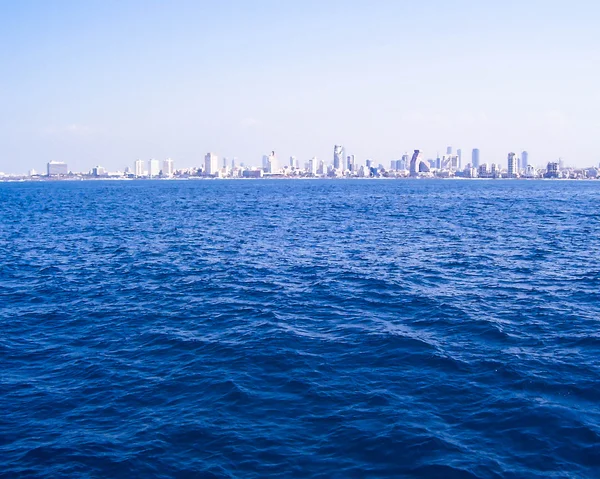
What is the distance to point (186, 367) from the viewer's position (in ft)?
77.7

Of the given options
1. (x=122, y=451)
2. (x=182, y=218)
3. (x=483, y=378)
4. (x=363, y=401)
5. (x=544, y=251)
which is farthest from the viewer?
(x=182, y=218)

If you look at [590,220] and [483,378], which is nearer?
[483,378]

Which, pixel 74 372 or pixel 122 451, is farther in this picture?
pixel 74 372

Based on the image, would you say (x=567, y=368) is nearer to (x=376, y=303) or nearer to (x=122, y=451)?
(x=376, y=303)

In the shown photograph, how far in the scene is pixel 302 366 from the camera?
23578 millimetres

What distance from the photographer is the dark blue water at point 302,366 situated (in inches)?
658

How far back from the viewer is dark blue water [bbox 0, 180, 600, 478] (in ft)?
54.8

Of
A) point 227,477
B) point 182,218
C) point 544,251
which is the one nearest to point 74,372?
point 227,477

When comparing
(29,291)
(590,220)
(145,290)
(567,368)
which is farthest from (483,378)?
(590,220)

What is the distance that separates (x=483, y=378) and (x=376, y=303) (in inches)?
459

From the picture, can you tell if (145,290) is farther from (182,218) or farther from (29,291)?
(182,218)

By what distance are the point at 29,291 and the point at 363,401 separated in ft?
89.2

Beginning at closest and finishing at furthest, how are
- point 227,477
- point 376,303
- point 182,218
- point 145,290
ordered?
point 227,477 < point 376,303 < point 145,290 < point 182,218

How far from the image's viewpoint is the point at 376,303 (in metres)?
33.4
